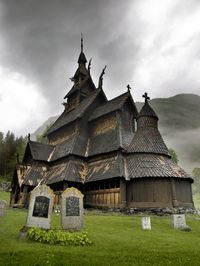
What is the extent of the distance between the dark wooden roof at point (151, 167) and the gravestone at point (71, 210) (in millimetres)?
11706

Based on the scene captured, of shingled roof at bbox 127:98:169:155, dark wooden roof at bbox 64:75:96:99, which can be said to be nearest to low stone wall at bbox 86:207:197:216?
shingled roof at bbox 127:98:169:155

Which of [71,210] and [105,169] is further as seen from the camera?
[105,169]

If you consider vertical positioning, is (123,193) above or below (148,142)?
below

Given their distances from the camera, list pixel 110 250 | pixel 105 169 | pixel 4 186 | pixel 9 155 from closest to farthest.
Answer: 1. pixel 110 250
2. pixel 105 169
3. pixel 4 186
4. pixel 9 155

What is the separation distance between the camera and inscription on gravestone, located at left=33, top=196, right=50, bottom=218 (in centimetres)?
1390

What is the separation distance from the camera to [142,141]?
30.3 meters

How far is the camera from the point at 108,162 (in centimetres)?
2994

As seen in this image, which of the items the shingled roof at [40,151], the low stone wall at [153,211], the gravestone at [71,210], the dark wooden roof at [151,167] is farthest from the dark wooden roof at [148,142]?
the gravestone at [71,210]

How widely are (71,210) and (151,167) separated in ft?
44.7

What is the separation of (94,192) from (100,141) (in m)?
6.67

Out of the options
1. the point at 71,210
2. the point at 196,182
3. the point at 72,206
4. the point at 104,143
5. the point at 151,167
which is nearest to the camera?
the point at 71,210

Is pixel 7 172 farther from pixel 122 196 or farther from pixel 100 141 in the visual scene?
pixel 122 196

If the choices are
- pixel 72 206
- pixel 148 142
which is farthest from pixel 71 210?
pixel 148 142

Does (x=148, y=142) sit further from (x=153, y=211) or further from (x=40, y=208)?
(x=40, y=208)
